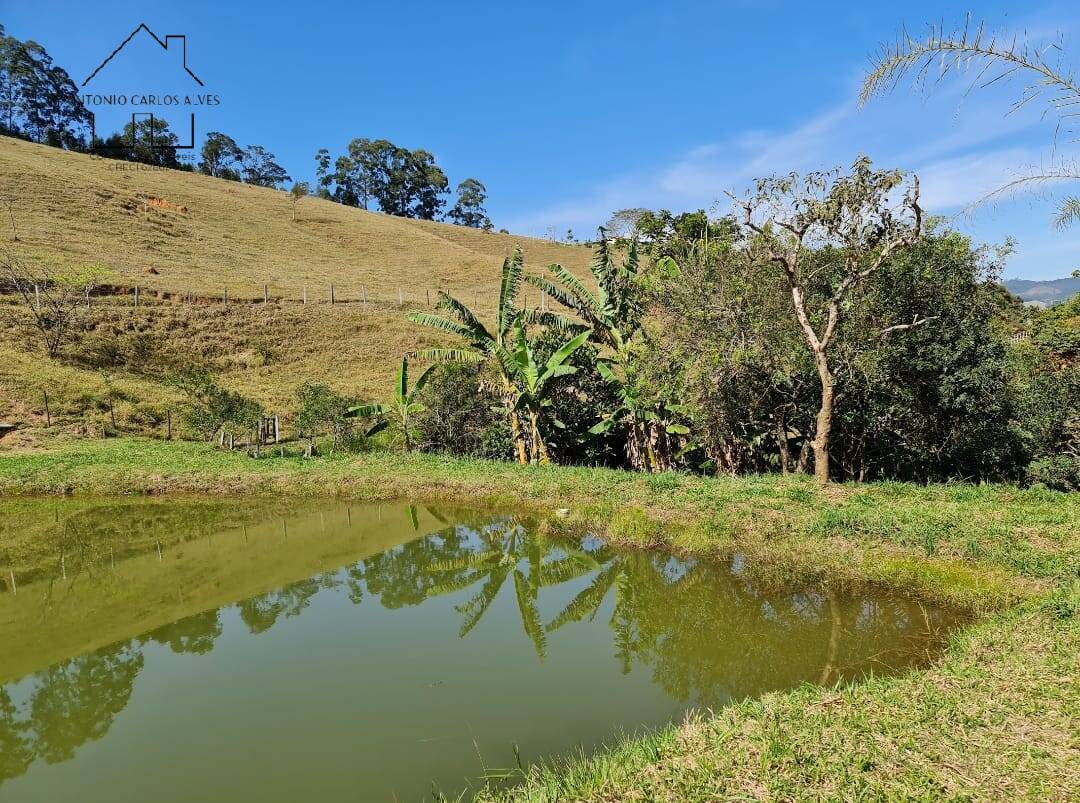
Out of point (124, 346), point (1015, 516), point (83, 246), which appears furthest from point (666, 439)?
point (83, 246)

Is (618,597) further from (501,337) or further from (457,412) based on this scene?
(457,412)

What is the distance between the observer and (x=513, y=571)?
9.45 m

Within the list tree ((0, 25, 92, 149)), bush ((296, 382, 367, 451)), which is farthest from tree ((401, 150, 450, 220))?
bush ((296, 382, 367, 451))

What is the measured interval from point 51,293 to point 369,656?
32.0 m

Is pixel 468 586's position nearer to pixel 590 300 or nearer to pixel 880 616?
pixel 880 616

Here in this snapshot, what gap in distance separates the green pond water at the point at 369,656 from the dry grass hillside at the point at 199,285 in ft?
53.0

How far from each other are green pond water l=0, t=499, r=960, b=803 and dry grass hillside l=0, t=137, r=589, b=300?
30.2 meters

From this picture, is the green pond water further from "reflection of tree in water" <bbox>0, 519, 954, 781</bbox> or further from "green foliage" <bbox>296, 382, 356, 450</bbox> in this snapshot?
"green foliage" <bbox>296, 382, 356, 450</bbox>

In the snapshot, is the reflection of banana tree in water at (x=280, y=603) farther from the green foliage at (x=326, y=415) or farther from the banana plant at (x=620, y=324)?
the green foliage at (x=326, y=415)

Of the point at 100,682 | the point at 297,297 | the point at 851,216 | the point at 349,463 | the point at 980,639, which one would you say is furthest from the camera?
the point at 297,297

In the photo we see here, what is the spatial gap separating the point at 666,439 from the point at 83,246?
39613mm

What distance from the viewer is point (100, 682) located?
19.3ft

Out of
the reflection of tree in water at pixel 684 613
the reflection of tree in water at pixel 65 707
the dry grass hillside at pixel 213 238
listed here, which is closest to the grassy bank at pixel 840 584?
the reflection of tree in water at pixel 684 613

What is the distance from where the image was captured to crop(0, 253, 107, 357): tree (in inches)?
1041
